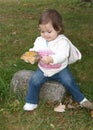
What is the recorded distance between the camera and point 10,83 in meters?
5.33

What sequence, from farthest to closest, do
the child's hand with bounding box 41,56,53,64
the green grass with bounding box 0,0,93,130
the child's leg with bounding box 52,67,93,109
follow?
1. the child's leg with bounding box 52,67,93,109
2. the green grass with bounding box 0,0,93,130
3. the child's hand with bounding box 41,56,53,64

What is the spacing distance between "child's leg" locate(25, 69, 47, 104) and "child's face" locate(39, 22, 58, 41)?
1.61 ft

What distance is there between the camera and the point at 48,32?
15.5 ft

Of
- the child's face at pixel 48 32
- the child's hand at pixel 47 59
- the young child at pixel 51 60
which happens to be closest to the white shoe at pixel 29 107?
the young child at pixel 51 60

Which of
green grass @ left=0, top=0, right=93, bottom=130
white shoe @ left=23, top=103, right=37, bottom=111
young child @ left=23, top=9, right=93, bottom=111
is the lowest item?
green grass @ left=0, top=0, right=93, bottom=130

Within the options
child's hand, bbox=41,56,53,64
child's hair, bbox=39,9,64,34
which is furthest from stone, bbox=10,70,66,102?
child's hair, bbox=39,9,64,34

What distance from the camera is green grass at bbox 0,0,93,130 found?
15.6ft

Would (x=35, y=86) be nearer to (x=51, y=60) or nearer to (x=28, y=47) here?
(x=51, y=60)

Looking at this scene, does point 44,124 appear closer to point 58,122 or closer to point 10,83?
point 58,122

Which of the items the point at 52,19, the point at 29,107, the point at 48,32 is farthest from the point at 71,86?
the point at 52,19

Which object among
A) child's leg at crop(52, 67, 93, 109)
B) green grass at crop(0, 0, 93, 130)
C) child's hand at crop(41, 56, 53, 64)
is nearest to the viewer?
child's hand at crop(41, 56, 53, 64)

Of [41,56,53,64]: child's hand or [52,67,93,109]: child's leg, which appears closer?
[41,56,53,64]: child's hand

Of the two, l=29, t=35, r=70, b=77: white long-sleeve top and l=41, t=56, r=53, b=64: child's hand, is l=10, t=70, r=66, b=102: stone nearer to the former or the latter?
l=29, t=35, r=70, b=77: white long-sleeve top

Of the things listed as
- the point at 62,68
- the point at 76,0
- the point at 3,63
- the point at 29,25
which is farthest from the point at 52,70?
the point at 76,0
